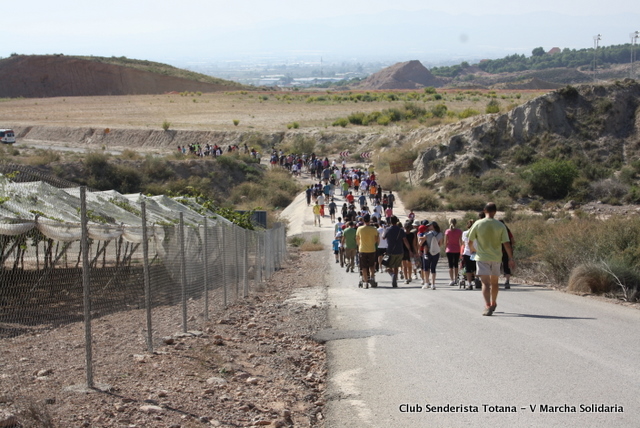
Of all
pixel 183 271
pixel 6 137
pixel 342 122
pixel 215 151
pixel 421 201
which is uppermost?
pixel 342 122

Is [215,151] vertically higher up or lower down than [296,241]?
higher up

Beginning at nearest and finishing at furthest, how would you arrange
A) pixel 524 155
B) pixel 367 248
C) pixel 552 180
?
pixel 367 248, pixel 552 180, pixel 524 155

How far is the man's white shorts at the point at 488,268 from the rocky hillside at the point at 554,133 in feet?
132

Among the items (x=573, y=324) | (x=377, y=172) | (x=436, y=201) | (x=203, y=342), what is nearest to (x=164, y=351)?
(x=203, y=342)

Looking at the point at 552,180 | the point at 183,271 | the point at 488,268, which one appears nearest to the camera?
the point at 183,271

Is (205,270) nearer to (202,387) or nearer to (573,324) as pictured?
(202,387)

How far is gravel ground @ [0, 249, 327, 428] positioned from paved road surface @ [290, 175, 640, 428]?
17.5 inches

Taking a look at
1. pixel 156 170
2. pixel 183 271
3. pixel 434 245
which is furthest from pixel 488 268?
pixel 156 170

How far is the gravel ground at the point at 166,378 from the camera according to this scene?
6.53 m

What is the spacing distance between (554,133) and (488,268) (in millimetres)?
44390

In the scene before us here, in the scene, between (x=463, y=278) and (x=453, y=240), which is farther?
(x=453, y=240)

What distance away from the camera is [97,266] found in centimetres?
955

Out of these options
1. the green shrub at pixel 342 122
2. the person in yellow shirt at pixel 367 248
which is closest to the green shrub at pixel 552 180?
the person in yellow shirt at pixel 367 248

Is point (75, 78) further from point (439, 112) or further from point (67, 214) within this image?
point (67, 214)
